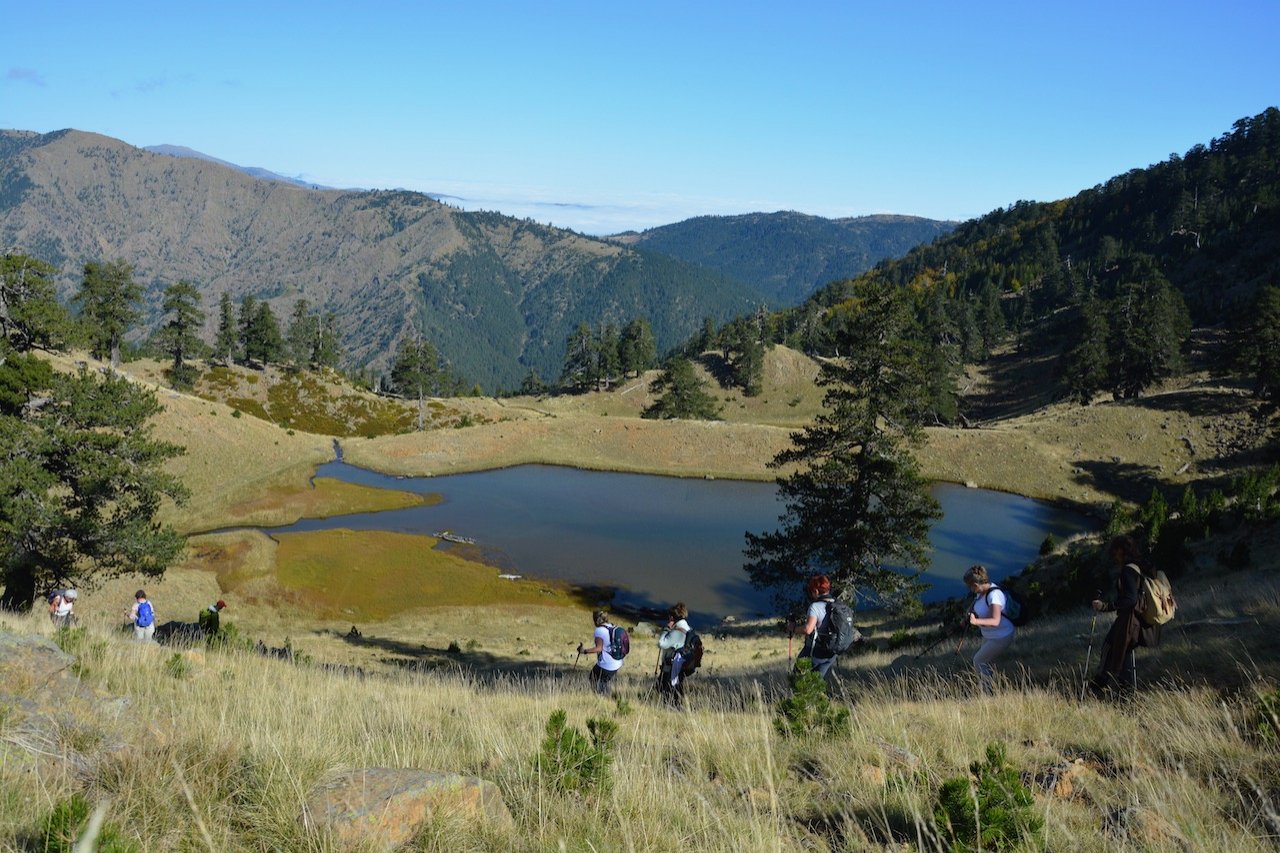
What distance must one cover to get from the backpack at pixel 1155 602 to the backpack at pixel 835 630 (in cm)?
357

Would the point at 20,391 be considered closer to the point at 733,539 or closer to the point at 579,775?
the point at 579,775

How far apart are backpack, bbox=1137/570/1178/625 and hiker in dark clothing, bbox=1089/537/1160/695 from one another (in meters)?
0.06

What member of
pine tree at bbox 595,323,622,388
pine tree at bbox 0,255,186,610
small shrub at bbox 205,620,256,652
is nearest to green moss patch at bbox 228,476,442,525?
pine tree at bbox 0,255,186,610

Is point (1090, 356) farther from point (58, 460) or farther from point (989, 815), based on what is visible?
point (989, 815)

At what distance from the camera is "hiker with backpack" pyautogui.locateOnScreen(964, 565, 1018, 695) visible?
989cm

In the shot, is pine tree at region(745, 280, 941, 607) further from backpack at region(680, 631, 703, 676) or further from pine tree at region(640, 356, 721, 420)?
pine tree at region(640, 356, 721, 420)

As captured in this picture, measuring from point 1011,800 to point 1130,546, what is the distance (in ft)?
22.9

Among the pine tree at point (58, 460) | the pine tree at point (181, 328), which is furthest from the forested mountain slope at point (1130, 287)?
the pine tree at point (181, 328)

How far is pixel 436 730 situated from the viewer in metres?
6.43

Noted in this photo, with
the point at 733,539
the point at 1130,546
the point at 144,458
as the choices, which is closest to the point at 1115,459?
the point at 733,539

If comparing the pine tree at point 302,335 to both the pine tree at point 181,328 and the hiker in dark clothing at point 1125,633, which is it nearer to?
the pine tree at point 181,328

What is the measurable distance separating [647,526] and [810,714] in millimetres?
42734

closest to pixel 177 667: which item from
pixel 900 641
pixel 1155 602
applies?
pixel 1155 602

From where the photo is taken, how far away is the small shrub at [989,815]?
374 centimetres
